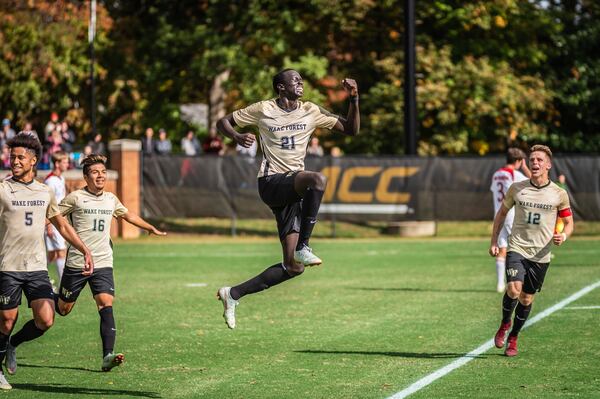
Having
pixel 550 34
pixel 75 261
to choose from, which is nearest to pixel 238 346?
pixel 75 261

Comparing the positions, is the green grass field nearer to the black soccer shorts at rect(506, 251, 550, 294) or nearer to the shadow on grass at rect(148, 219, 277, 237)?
the black soccer shorts at rect(506, 251, 550, 294)

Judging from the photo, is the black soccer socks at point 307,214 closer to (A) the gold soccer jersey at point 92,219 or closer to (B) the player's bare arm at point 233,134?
(B) the player's bare arm at point 233,134

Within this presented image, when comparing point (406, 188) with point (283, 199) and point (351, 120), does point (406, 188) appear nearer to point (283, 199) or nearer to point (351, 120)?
point (351, 120)

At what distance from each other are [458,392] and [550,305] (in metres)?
6.58

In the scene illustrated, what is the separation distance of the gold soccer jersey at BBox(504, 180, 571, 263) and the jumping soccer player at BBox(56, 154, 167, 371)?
12.1 ft

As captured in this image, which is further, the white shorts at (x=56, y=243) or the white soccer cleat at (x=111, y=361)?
the white shorts at (x=56, y=243)

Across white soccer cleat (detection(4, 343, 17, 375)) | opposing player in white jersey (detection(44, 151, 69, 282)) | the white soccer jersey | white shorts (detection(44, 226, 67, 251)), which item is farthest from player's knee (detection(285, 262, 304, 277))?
white shorts (detection(44, 226, 67, 251))

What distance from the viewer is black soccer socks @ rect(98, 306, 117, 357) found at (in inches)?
431

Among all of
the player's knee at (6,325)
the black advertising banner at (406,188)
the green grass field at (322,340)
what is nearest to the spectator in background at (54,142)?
the black advertising banner at (406,188)

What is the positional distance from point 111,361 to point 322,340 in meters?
3.18

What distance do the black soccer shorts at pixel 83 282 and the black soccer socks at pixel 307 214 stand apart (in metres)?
1.97

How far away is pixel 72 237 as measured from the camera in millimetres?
10469

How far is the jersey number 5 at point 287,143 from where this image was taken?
1062 cm

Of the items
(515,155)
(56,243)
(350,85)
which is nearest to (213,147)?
(56,243)
